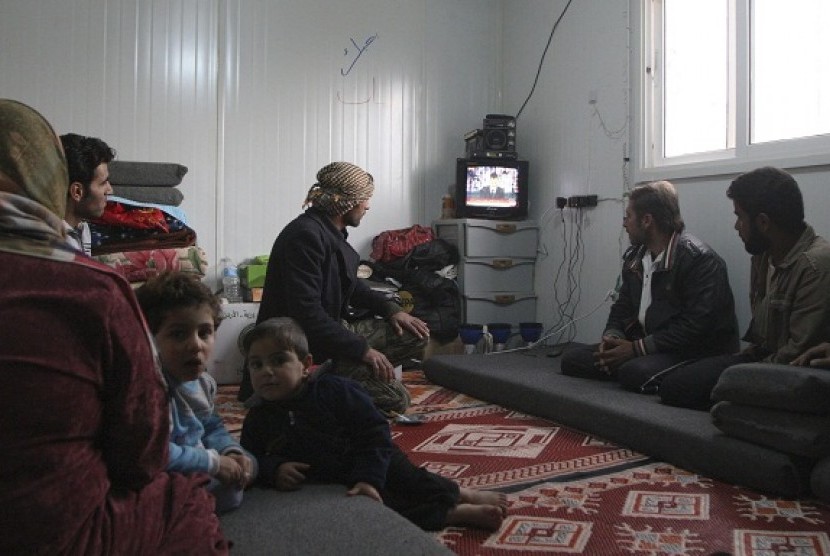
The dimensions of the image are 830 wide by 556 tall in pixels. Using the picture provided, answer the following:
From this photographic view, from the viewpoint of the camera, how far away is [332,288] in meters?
2.63

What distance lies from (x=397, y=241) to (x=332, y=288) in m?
2.04

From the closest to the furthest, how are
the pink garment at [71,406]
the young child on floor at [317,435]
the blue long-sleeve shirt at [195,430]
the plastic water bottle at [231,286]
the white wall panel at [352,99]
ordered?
1. the pink garment at [71,406]
2. the blue long-sleeve shirt at [195,430]
3. the young child on floor at [317,435]
4. the plastic water bottle at [231,286]
5. the white wall panel at [352,99]

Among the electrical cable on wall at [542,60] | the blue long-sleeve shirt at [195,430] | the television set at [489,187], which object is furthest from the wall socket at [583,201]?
the blue long-sleeve shirt at [195,430]

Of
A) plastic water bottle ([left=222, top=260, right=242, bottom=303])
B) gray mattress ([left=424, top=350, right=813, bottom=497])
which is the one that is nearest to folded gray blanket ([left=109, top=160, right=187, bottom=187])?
plastic water bottle ([left=222, top=260, right=242, bottom=303])

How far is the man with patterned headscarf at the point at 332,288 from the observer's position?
2.38m

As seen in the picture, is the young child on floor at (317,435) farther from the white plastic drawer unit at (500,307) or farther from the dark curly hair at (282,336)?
the white plastic drawer unit at (500,307)

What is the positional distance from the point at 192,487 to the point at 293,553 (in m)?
0.23

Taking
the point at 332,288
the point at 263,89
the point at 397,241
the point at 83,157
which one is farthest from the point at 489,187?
the point at 83,157

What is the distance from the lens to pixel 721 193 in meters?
3.42

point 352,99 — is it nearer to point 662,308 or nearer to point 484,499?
point 662,308

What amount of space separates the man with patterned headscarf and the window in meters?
1.86

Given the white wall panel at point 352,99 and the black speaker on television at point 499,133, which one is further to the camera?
the black speaker on television at point 499,133

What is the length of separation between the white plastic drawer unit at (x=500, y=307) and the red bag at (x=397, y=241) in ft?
1.61

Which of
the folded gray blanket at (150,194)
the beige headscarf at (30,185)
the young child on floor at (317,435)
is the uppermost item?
the folded gray blanket at (150,194)
